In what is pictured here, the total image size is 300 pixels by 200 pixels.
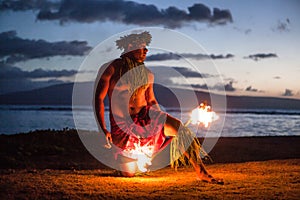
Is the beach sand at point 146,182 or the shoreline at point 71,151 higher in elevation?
the beach sand at point 146,182

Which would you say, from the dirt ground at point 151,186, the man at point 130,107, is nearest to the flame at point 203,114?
the man at point 130,107

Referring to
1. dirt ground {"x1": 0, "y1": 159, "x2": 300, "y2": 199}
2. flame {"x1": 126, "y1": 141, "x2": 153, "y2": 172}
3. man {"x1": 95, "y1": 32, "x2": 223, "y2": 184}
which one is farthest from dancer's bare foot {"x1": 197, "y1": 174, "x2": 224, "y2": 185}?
flame {"x1": 126, "y1": 141, "x2": 153, "y2": 172}

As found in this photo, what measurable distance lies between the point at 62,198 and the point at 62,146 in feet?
25.2

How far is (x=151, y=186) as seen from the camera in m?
5.86

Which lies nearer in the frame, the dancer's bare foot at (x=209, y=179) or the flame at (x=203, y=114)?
the dancer's bare foot at (x=209, y=179)

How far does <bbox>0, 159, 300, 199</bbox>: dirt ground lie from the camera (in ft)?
17.1

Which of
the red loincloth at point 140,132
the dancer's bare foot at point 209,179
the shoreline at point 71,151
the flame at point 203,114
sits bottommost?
the shoreline at point 71,151

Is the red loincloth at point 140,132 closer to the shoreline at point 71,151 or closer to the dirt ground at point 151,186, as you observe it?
the dirt ground at point 151,186

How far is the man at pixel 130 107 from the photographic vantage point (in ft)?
21.5

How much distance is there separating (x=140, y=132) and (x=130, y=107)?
44 centimetres

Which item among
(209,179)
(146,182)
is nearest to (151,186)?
(146,182)

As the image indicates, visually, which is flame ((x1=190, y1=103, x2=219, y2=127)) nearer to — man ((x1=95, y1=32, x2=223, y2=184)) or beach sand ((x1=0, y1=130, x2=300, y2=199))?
man ((x1=95, y1=32, x2=223, y2=184))

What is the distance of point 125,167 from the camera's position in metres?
6.77

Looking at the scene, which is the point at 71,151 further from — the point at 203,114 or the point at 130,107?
Result: the point at 203,114
